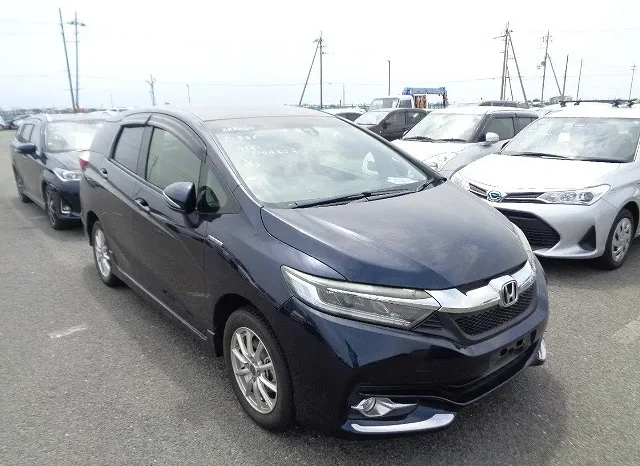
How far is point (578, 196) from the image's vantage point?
4.82 meters

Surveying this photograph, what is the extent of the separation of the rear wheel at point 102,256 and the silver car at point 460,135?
4.89 m

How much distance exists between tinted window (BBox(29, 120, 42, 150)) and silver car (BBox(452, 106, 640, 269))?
242 inches

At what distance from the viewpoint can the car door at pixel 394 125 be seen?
48.8ft

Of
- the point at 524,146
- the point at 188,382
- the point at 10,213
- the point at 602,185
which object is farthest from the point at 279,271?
the point at 10,213

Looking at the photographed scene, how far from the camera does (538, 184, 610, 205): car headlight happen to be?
4.81 m

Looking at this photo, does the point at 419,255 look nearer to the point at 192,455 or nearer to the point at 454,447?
the point at 454,447

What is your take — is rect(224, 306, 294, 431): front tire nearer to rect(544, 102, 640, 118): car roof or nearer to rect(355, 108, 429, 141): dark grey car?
rect(544, 102, 640, 118): car roof

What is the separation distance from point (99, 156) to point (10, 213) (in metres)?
4.85

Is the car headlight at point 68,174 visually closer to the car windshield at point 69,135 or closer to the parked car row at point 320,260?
the car windshield at point 69,135

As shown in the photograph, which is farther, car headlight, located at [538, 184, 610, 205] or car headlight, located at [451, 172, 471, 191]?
car headlight, located at [451, 172, 471, 191]

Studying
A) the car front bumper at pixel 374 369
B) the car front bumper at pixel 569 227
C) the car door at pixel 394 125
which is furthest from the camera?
the car door at pixel 394 125

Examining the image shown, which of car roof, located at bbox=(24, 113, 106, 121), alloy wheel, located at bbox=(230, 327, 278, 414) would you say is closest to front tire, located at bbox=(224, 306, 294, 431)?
alloy wheel, located at bbox=(230, 327, 278, 414)

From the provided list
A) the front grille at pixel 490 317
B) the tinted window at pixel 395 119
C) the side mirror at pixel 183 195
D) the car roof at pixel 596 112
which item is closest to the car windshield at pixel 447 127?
the car roof at pixel 596 112

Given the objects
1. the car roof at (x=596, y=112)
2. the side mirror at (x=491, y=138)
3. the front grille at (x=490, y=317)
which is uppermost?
the car roof at (x=596, y=112)
